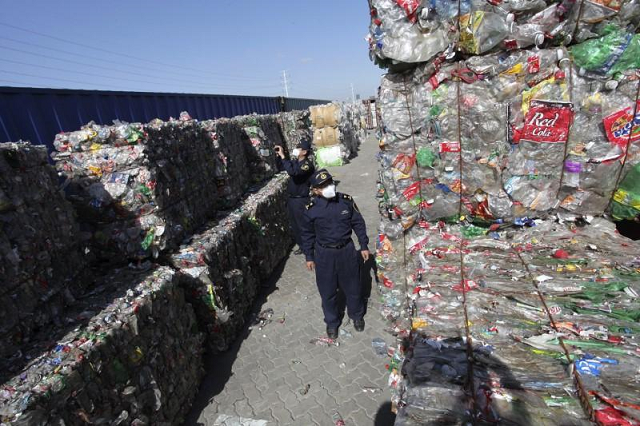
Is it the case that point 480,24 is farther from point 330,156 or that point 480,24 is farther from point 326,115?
point 330,156

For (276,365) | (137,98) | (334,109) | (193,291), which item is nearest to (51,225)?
(193,291)

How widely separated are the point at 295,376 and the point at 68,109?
15.2ft

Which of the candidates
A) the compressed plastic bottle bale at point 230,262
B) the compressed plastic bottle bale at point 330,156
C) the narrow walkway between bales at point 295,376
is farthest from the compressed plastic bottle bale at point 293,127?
the narrow walkway between bales at point 295,376

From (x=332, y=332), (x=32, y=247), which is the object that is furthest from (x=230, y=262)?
(x=32, y=247)

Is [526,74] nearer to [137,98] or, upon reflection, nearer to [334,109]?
[137,98]

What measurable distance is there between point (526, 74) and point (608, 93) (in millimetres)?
716

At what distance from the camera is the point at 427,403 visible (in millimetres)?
1810

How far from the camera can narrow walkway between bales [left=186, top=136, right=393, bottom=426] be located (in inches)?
127

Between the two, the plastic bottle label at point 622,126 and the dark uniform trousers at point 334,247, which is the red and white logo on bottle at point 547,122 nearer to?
the plastic bottle label at point 622,126

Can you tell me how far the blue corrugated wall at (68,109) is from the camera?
3801mm

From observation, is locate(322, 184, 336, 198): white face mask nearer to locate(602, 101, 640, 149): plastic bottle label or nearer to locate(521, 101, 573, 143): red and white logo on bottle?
locate(521, 101, 573, 143): red and white logo on bottle

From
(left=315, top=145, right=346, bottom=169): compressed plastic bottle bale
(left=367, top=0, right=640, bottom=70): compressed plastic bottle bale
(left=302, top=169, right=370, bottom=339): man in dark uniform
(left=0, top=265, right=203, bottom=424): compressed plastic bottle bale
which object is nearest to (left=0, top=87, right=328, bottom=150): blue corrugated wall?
(left=0, top=265, right=203, bottom=424): compressed plastic bottle bale

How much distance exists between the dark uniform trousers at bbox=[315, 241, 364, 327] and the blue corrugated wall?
3.73 meters

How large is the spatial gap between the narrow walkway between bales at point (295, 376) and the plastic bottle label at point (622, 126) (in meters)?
3.11
